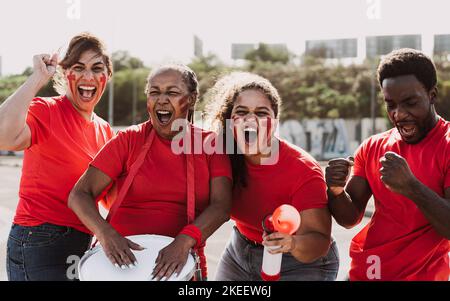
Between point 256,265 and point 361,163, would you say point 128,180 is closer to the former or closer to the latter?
point 256,265

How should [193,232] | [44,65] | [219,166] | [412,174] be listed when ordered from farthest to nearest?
[44,65] → [219,166] → [193,232] → [412,174]

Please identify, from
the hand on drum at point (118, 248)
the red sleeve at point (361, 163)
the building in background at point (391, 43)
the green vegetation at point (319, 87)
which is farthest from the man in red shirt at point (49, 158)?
the green vegetation at point (319, 87)

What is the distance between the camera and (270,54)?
166 feet

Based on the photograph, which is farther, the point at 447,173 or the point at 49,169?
the point at 49,169

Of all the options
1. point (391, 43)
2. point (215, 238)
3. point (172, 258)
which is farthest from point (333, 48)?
point (172, 258)

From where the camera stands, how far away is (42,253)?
2895 millimetres

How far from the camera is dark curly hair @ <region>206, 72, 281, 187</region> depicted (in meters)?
2.96

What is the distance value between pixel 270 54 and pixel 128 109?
13.7m

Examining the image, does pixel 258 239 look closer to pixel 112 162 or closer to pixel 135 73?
pixel 112 162

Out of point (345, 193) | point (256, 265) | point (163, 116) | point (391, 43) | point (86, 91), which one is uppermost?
point (391, 43)

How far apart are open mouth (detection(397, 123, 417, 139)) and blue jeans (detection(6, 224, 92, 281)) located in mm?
1771

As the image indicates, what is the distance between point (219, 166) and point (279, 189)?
334 mm

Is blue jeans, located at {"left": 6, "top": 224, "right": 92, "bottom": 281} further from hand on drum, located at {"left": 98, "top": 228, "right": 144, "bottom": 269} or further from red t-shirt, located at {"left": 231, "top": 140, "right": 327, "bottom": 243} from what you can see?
red t-shirt, located at {"left": 231, "top": 140, "right": 327, "bottom": 243}

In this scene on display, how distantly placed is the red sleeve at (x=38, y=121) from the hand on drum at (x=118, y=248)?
0.73 m
